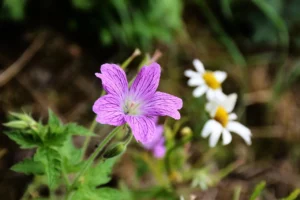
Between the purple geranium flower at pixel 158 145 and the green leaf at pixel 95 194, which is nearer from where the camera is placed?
the green leaf at pixel 95 194

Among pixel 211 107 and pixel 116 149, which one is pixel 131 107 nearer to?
pixel 116 149

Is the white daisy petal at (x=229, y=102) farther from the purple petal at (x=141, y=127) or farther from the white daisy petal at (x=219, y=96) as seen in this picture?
the purple petal at (x=141, y=127)

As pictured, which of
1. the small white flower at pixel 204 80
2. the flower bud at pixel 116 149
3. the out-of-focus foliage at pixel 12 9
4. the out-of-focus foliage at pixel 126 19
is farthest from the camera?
the out-of-focus foliage at pixel 126 19

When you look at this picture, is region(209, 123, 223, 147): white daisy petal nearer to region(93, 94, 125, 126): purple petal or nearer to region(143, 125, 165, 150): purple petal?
region(143, 125, 165, 150): purple petal

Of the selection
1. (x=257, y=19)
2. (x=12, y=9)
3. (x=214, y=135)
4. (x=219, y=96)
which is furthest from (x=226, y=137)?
(x=257, y=19)

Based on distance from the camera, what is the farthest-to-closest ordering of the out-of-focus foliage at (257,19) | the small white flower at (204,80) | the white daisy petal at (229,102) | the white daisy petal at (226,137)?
the out-of-focus foliage at (257,19), the small white flower at (204,80), the white daisy petal at (229,102), the white daisy petal at (226,137)

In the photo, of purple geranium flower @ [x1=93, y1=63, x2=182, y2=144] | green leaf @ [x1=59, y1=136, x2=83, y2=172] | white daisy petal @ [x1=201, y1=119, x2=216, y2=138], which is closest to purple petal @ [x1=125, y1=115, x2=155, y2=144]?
purple geranium flower @ [x1=93, y1=63, x2=182, y2=144]

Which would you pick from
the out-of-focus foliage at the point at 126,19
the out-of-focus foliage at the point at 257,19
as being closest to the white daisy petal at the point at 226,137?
the out-of-focus foliage at the point at 126,19
